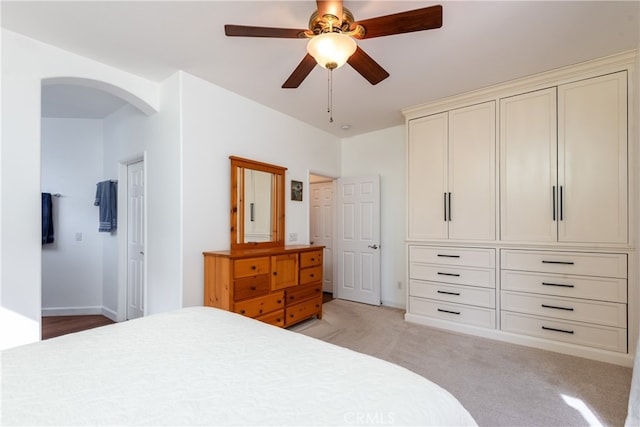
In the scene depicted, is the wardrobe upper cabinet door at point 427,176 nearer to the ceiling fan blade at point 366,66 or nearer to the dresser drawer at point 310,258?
the dresser drawer at point 310,258

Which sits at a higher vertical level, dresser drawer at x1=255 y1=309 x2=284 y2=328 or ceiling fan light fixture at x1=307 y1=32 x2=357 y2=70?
ceiling fan light fixture at x1=307 y1=32 x2=357 y2=70

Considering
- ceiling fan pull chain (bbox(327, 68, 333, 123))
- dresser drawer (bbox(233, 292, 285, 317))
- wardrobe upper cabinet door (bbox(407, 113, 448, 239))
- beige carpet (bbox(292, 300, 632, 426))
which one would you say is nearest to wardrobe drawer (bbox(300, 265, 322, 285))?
dresser drawer (bbox(233, 292, 285, 317))

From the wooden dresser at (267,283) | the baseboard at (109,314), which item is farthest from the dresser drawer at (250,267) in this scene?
the baseboard at (109,314)

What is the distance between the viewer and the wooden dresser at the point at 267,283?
2699 mm

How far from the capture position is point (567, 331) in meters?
2.75

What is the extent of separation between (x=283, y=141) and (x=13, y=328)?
3.01m

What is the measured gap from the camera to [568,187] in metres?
2.76

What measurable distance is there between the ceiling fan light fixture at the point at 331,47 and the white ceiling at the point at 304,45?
1.36 ft

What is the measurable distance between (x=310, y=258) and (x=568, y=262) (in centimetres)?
255

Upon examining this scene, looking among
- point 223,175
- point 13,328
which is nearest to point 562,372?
point 223,175

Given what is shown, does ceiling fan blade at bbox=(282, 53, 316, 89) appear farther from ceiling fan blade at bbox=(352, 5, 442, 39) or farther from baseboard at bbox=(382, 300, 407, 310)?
baseboard at bbox=(382, 300, 407, 310)

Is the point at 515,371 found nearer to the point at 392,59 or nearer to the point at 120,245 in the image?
the point at 392,59

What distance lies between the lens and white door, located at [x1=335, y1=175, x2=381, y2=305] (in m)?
4.47

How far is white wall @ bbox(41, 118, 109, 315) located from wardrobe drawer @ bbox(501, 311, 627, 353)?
508 centimetres
